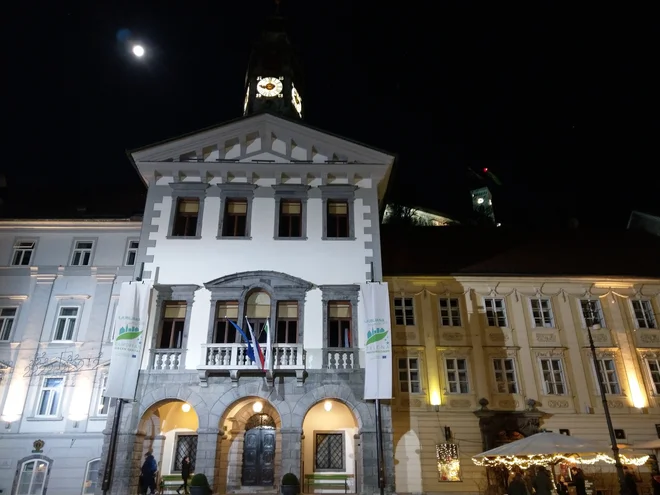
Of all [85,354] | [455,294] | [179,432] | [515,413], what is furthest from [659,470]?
[85,354]

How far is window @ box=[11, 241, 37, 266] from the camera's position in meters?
26.1

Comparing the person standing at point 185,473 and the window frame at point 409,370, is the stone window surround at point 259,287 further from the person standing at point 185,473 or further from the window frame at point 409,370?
the window frame at point 409,370

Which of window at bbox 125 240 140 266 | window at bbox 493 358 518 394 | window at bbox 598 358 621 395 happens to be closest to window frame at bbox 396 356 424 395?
window at bbox 493 358 518 394

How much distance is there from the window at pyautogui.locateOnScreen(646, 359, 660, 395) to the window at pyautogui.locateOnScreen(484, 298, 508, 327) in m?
7.30

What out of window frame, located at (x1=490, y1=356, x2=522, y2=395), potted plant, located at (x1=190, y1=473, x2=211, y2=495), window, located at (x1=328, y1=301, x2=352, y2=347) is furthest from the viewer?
window frame, located at (x1=490, y1=356, x2=522, y2=395)

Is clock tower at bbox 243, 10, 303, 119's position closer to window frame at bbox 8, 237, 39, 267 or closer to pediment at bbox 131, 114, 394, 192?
pediment at bbox 131, 114, 394, 192

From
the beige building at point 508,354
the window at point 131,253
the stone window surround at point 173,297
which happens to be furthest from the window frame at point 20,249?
the beige building at point 508,354

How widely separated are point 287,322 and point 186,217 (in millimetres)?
6667

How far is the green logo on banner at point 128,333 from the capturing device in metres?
18.3

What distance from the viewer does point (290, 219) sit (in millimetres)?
22047

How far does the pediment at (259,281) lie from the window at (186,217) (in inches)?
110

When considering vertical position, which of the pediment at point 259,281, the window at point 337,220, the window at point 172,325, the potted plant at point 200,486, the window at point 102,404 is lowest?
the potted plant at point 200,486

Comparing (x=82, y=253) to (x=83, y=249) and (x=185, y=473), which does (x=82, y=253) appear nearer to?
(x=83, y=249)

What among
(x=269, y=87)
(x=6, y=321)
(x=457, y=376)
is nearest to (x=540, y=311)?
(x=457, y=376)
